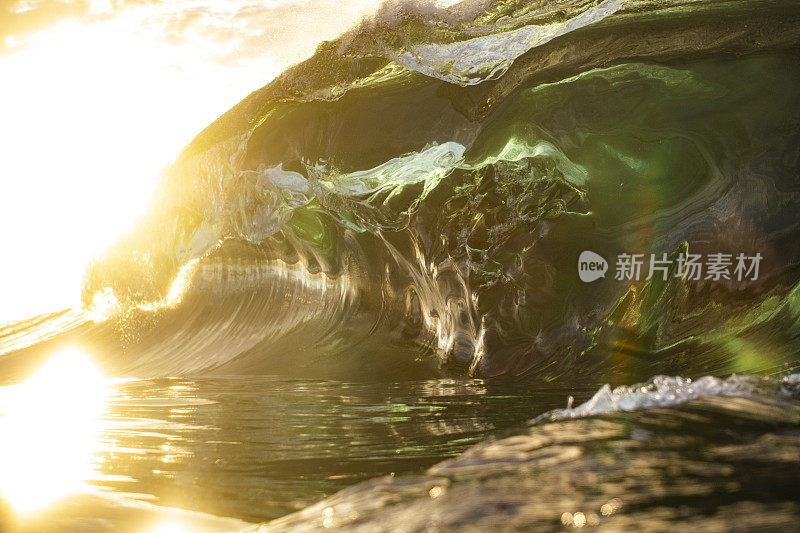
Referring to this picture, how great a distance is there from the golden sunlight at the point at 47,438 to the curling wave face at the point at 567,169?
4.37 feet

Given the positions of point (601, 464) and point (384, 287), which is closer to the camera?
point (601, 464)

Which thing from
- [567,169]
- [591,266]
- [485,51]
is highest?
[485,51]

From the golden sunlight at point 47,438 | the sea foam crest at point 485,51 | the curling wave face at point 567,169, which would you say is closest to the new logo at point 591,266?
the curling wave face at point 567,169

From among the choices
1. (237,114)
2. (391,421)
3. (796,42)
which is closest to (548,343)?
(391,421)

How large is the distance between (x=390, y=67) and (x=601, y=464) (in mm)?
3265

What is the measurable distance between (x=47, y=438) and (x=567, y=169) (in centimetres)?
294

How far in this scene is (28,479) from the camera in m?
1.90

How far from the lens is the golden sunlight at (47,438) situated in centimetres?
180

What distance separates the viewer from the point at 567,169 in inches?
161

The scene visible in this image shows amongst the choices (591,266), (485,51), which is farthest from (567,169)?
(485,51)

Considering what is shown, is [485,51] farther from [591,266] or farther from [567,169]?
[591,266]

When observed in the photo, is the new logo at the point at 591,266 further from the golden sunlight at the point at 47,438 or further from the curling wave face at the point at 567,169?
the golden sunlight at the point at 47,438

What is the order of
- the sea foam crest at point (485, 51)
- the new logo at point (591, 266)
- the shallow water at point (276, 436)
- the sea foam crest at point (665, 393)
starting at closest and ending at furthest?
the shallow water at point (276, 436) < the sea foam crest at point (665, 393) < the sea foam crest at point (485, 51) < the new logo at point (591, 266)

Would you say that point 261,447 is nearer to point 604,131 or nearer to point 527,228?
point 527,228
